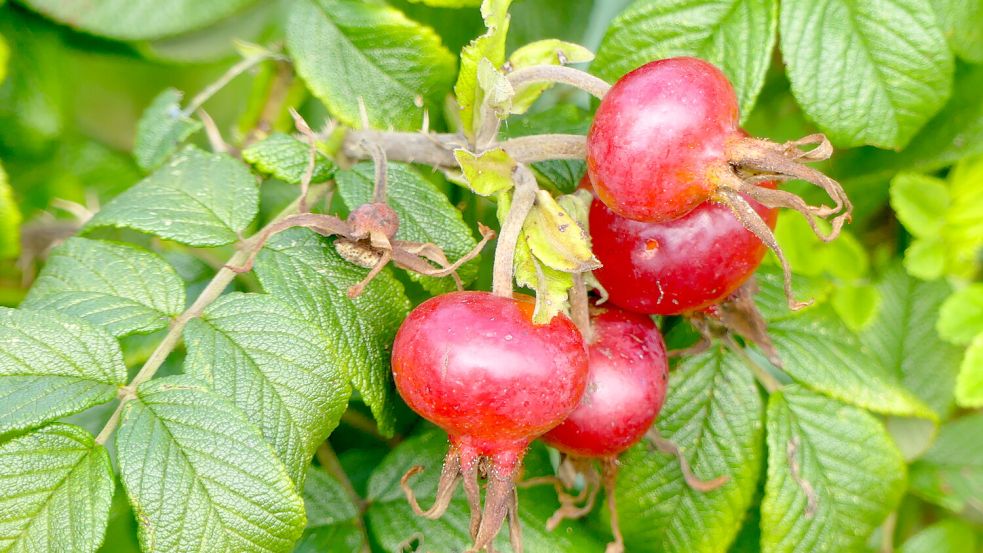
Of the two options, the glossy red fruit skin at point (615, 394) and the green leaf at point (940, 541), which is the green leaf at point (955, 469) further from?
the glossy red fruit skin at point (615, 394)

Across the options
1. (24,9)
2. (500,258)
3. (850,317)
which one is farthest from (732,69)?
(24,9)

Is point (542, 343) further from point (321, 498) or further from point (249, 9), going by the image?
point (249, 9)

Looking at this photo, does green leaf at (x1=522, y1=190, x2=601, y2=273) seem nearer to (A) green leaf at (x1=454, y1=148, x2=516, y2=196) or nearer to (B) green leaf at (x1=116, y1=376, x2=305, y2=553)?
(A) green leaf at (x1=454, y1=148, x2=516, y2=196)

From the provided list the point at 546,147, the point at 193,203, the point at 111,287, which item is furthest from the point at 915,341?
the point at 111,287

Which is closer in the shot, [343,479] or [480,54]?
[480,54]

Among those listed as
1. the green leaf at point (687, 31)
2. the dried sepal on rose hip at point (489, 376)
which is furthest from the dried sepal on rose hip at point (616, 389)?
the green leaf at point (687, 31)

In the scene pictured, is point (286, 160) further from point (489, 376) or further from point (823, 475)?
point (823, 475)
